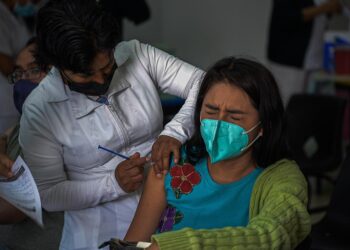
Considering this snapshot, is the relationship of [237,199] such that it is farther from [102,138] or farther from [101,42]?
[101,42]

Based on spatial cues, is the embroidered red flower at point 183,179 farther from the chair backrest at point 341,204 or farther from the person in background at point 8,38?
the chair backrest at point 341,204

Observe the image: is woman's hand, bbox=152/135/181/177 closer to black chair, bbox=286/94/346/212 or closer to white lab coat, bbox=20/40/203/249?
white lab coat, bbox=20/40/203/249

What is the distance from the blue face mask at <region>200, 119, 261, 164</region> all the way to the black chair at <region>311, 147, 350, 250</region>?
0.95 metres

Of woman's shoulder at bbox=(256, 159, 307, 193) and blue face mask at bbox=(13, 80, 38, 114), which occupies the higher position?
blue face mask at bbox=(13, 80, 38, 114)

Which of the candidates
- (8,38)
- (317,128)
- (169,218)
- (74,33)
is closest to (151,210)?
(169,218)

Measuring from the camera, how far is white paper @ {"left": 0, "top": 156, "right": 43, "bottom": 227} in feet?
4.04

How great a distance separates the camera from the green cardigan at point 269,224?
1.19 m

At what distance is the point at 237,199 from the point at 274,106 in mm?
263

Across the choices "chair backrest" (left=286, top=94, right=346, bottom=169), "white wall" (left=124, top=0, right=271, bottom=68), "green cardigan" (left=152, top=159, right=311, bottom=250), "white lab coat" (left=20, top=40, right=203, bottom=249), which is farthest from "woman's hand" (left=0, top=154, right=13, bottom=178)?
"white wall" (left=124, top=0, right=271, bottom=68)

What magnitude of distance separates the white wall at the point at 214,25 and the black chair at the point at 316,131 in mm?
1468

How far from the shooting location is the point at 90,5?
1.50 m

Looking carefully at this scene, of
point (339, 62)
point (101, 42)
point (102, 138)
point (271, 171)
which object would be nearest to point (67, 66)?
point (101, 42)

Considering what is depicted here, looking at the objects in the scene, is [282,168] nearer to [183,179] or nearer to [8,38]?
[183,179]

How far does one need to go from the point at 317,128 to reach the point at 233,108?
6.70 feet
